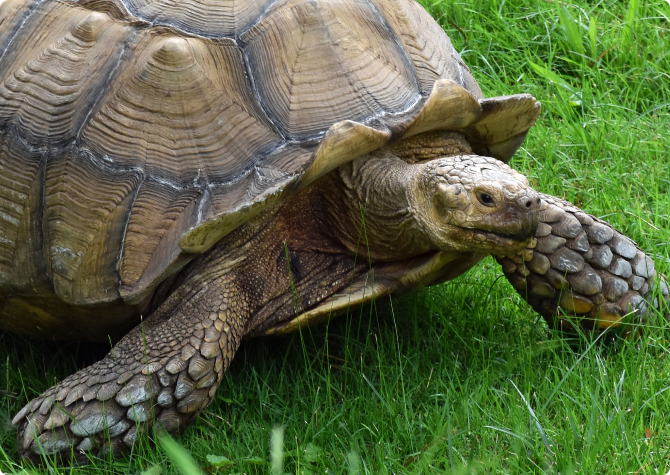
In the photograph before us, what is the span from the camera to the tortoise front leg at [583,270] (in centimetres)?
327

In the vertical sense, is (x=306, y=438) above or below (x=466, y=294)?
above

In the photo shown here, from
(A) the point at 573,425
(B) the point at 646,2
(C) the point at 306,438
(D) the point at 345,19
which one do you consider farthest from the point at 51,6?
(B) the point at 646,2

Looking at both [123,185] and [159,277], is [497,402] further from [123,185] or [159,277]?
[123,185]

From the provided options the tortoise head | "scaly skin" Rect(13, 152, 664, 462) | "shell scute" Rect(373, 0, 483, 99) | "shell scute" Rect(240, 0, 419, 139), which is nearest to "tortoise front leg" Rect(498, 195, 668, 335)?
"scaly skin" Rect(13, 152, 664, 462)

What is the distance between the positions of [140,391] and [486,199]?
52.1 inches

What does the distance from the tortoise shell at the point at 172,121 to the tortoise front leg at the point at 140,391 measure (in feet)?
0.63

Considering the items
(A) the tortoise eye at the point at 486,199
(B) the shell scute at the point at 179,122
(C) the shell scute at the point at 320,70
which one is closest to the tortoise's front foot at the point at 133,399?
(B) the shell scute at the point at 179,122

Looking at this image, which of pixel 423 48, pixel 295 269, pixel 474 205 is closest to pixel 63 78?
pixel 295 269

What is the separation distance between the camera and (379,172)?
3.13 meters

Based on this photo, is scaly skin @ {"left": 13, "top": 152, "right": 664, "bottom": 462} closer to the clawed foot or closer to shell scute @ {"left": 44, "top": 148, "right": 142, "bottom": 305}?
the clawed foot

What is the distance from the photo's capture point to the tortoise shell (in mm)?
2895

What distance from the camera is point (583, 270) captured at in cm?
327

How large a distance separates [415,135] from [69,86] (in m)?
1.28

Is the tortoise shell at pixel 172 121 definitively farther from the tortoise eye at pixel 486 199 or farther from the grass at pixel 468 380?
the grass at pixel 468 380
